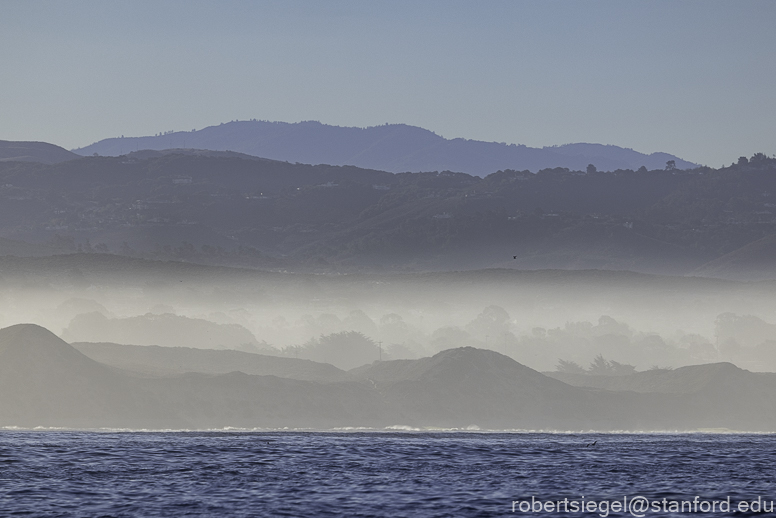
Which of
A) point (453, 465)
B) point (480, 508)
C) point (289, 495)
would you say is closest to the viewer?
point (480, 508)

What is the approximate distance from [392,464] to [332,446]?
4353 cm

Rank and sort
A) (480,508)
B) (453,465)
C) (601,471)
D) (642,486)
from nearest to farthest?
(480,508), (642,486), (601,471), (453,465)

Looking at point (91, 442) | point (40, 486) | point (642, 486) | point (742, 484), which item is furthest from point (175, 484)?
point (91, 442)

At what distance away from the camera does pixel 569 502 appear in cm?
9544

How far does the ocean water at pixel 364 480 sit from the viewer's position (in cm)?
9181

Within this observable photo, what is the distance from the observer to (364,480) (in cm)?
11569

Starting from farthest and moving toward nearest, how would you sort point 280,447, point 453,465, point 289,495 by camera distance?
point 280,447, point 453,465, point 289,495

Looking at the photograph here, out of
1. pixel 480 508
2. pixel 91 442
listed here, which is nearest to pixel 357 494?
pixel 480 508

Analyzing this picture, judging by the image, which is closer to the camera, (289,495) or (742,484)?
(289,495)

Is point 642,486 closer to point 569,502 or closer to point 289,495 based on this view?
point 569,502

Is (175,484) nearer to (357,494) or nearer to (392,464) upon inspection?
(357,494)

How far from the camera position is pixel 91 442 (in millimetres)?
179625

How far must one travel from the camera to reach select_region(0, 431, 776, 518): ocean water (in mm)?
91812

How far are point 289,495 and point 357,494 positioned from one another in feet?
22.7
